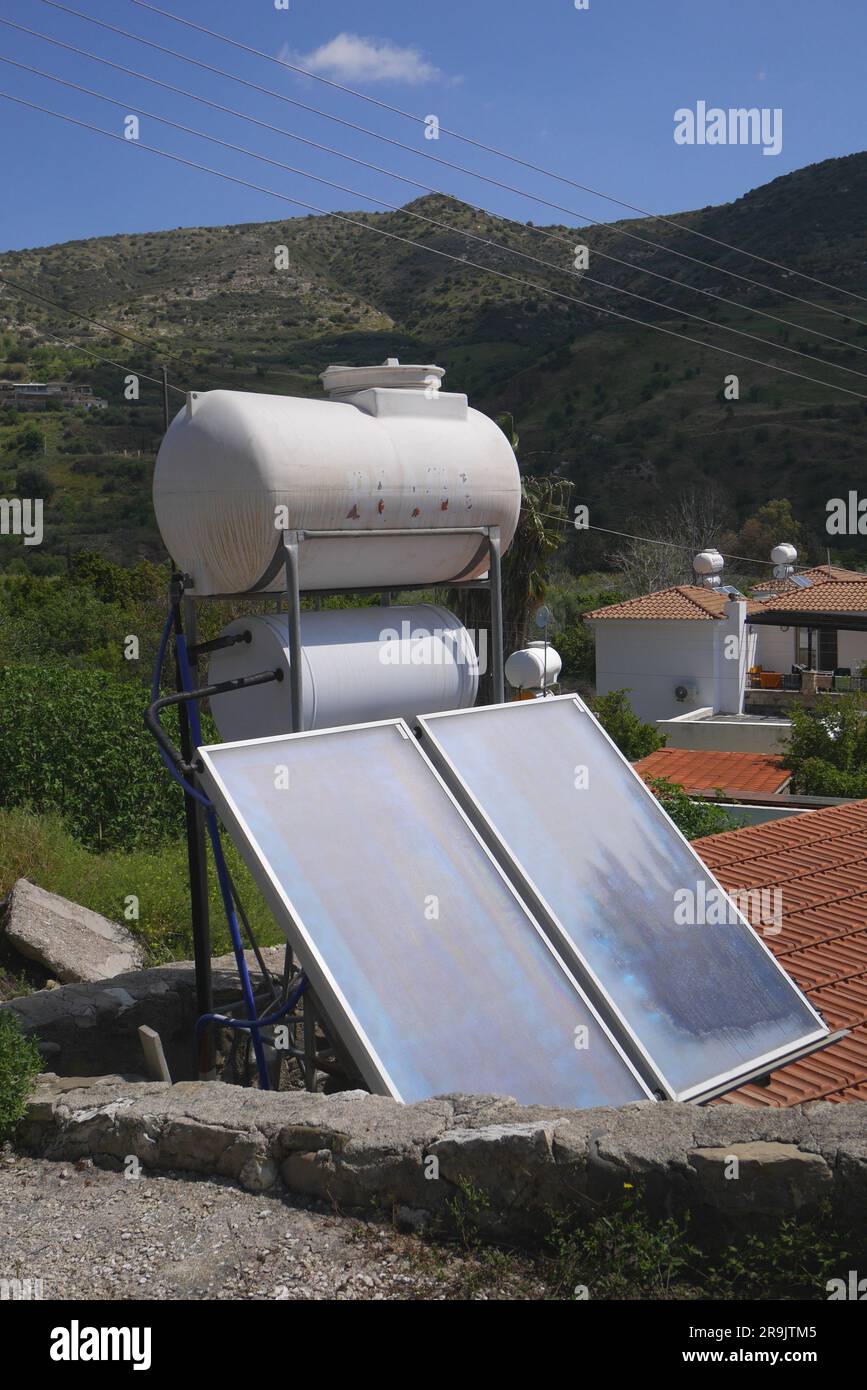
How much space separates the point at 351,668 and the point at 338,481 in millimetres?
823

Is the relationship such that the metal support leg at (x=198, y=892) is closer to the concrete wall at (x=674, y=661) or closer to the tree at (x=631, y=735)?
the tree at (x=631, y=735)

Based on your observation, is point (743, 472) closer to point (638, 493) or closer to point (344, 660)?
point (638, 493)

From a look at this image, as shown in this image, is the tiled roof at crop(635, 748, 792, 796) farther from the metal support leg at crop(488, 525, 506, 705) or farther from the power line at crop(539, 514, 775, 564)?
the power line at crop(539, 514, 775, 564)

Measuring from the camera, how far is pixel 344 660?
17.7 ft

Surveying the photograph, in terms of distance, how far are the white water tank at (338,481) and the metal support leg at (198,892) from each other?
0.97 ft

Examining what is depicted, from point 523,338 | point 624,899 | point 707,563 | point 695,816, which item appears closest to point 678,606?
point 707,563

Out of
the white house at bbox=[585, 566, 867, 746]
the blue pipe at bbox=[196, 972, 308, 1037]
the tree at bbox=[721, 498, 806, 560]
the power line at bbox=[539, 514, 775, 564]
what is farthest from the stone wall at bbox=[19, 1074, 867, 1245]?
the tree at bbox=[721, 498, 806, 560]

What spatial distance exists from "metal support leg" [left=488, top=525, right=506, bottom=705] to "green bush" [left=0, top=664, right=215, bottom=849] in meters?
7.01

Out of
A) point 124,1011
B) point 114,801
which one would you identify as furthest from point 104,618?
point 124,1011

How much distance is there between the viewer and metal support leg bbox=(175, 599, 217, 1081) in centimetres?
538

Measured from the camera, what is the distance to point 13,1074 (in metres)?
4.59

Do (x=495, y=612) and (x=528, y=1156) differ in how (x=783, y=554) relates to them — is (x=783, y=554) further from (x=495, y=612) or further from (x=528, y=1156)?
Answer: (x=528, y=1156)

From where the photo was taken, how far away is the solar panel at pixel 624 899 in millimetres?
4258

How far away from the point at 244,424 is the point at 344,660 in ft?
3.61
